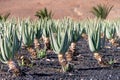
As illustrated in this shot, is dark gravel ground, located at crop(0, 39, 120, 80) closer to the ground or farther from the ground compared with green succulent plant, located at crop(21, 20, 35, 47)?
closer to the ground

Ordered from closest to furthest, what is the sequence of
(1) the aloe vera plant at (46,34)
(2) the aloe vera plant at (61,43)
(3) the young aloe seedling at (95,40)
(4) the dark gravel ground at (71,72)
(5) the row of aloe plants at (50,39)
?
(4) the dark gravel ground at (71,72)
(5) the row of aloe plants at (50,39)
(2) the aloe vera plant at (61,43)
(3) the young aloe seedling at (95,40)
(1) the aloe vera plant at (46,34)

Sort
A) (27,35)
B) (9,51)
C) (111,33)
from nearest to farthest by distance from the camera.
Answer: (9,51), (27,35), (111,33)

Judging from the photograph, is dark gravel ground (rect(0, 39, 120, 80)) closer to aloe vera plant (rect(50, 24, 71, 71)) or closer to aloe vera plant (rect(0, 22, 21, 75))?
aloe vera plant (rect(0, 22, 21, 75))

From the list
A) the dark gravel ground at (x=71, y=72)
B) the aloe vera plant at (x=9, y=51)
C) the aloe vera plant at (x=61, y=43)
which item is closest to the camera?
the dark gravel ground at (x=71, y=72)

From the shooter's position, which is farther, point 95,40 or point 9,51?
point 95,40

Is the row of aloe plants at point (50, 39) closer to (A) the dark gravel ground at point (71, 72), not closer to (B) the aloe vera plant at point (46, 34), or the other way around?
(B) the aloe vera plant at point (46, 34)

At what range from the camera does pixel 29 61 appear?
11.4 metres

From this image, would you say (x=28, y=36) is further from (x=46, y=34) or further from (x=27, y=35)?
(x=46, y=34)

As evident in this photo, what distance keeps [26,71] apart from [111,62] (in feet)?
7.09

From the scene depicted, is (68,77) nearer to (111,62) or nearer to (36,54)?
(111,62)

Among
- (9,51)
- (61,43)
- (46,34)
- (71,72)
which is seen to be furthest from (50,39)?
(46,34)

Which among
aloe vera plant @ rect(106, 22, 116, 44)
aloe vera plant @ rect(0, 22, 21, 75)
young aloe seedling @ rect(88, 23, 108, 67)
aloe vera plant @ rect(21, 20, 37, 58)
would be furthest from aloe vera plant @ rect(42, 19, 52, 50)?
aloe vera plant @ rect(0, 22, 21, 75)

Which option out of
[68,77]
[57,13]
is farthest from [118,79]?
[57,13]

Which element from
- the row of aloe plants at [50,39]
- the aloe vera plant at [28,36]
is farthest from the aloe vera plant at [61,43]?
the aloe vera plant at [28,36]
